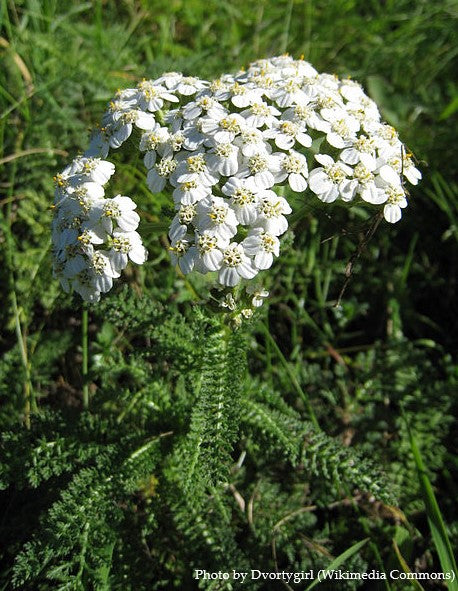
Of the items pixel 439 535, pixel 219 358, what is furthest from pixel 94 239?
pixel 439 535

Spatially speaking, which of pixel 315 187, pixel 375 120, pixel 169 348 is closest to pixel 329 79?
pixel 375 120

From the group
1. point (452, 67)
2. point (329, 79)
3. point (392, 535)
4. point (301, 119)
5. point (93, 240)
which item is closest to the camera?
point (93, 240)

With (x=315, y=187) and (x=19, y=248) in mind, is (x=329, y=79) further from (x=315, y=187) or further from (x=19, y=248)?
(x=19, y=248)

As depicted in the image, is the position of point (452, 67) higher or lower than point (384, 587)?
higher

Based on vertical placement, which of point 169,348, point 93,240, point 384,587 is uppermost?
point 93,240

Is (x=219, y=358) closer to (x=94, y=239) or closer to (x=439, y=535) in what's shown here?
(x=94, y=239)

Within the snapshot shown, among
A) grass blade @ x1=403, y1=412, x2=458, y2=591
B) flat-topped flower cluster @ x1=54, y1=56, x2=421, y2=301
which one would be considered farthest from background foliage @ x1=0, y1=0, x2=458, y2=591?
flat-topped flower cluster @ x1=54, y1=56, x2=421, y2=301

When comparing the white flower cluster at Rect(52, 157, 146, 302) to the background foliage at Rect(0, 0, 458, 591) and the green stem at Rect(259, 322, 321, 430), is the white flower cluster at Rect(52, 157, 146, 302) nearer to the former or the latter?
the background foliage at Rect(0, 0, 458, 591)
